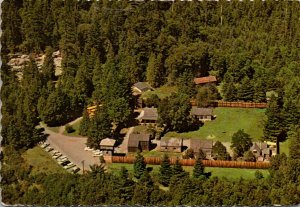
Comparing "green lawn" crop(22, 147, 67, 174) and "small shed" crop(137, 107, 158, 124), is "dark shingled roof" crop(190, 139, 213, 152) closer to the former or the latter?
"small shed" crop(137, 107, 158, 124)

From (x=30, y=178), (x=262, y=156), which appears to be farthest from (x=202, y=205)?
(x=30, y=178)

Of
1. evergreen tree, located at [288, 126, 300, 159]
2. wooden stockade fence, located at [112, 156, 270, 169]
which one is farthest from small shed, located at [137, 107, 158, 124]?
evergreen tree, located at [288, 126, 300, 159]

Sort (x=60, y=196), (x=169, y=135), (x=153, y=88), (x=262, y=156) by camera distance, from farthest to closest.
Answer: (x=153, y=88)
(x=169, y=135)
(x=262, y=156)
(x=60, y=196)

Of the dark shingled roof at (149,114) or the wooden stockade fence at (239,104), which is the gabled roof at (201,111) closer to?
the wooden stockade fence at (239,104)

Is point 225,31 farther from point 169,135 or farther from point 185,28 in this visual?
point 169,135

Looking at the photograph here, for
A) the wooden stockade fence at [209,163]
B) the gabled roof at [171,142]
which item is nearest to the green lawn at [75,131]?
the wooden stockade fence at [209,163]

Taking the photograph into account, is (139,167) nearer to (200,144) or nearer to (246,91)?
(200,144)
